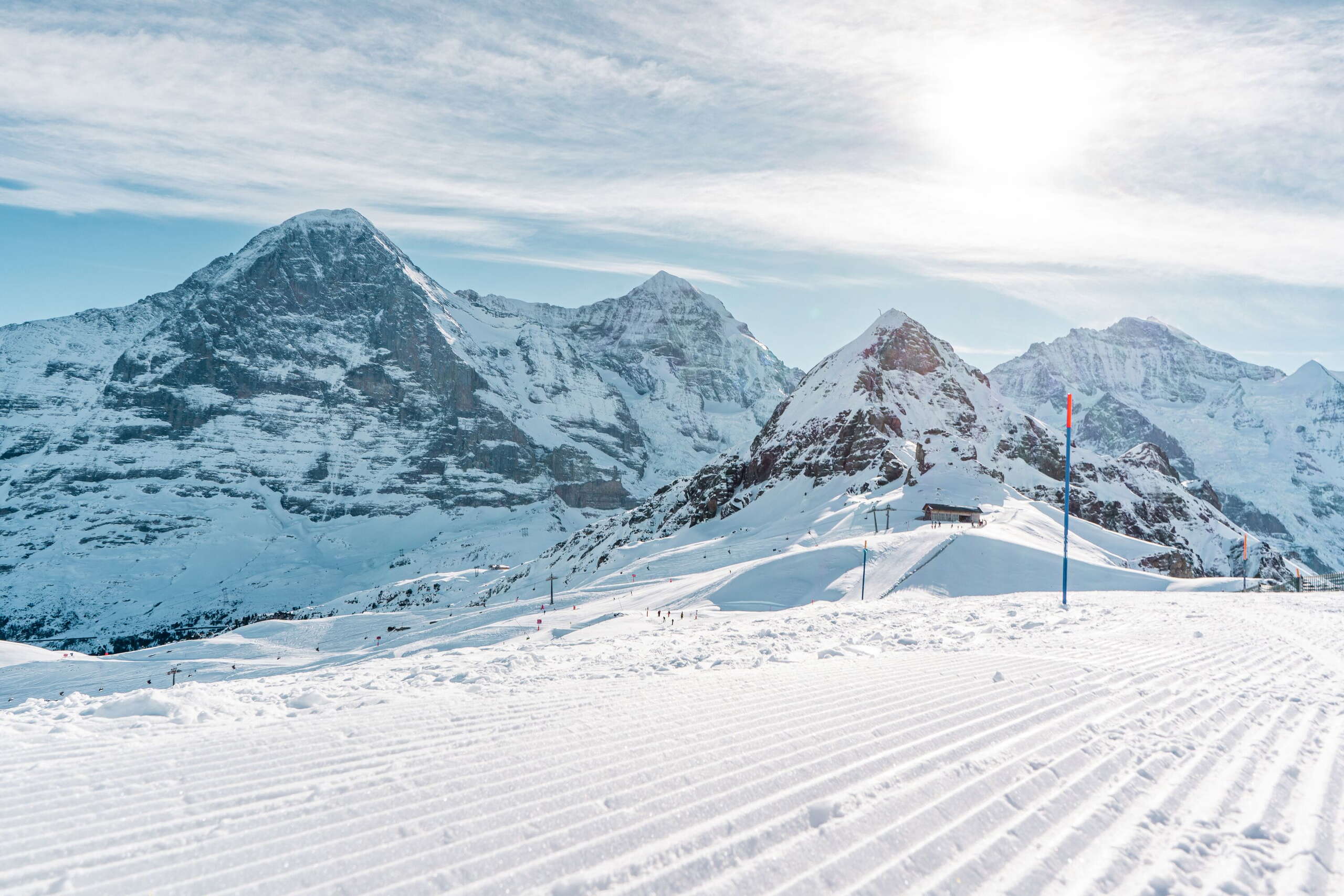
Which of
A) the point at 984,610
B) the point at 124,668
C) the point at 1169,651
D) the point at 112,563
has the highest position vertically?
the point at 1169,651

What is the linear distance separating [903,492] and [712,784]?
71603 millimetres

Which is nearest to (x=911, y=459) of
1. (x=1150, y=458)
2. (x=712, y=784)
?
(x=1150, y=458)

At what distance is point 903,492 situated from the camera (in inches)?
2931

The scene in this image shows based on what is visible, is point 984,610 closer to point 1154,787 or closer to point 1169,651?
point 1169,651

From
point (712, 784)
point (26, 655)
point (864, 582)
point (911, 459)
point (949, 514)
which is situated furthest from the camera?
point (911, 459)

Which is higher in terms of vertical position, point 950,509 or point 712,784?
point 712,784

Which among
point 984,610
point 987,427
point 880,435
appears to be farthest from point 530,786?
point 987,427

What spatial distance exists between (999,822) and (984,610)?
18291mm

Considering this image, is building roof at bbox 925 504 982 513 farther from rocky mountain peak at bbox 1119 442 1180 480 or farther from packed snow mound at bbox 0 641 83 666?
rocky mountain peak at bbox 1119 442 1180 480

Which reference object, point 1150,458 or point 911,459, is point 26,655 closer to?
point 911,459

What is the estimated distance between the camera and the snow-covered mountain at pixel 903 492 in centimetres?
5641

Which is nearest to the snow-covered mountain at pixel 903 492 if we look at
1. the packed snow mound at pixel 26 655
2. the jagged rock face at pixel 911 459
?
the jagged rock face at pixel 911 459

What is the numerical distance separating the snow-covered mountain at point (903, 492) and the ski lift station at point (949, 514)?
178 cm

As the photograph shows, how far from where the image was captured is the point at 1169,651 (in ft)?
46.2
